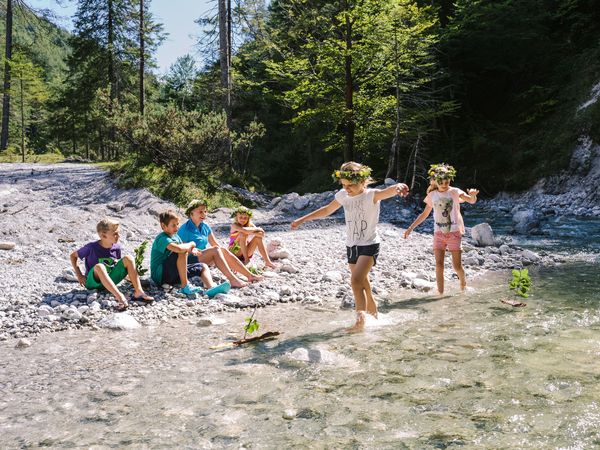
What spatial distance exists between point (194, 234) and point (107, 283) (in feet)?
5.56

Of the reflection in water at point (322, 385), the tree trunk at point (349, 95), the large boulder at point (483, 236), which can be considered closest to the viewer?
the reflection in water at point (322, 385)

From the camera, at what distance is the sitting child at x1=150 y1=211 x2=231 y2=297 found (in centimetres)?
727

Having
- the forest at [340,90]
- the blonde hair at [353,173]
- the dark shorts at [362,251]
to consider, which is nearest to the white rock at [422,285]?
the dark shorts at [362,251]

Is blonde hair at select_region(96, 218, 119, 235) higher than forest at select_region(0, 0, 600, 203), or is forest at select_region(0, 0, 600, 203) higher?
forest at select_region(0, 0, 600, 203)

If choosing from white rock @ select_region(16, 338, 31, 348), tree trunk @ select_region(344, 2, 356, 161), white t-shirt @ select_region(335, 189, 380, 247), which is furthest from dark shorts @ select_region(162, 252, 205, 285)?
tree trunk @ select_region(344, 2, 356, 161)

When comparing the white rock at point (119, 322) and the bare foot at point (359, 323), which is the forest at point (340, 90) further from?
the bare foot at point (359, 323)

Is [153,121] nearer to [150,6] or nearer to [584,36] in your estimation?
[150,6]

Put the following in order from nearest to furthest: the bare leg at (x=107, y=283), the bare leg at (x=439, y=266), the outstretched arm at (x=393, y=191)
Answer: the outstretched arm at (x=393, y=191), the bare leg at (x=107, y=283), the bare leg at (x=439, y=266)

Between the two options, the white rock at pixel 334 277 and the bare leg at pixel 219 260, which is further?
the white rock at pixel 334 277

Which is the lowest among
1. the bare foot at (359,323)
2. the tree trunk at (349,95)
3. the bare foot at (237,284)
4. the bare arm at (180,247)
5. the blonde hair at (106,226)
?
the bare foot at (359,323)

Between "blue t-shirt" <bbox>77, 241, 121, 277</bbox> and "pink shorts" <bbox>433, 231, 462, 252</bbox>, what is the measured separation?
15.7ft

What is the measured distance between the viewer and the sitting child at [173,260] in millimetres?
7270

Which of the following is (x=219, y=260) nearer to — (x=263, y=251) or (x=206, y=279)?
(x=206, y=279)

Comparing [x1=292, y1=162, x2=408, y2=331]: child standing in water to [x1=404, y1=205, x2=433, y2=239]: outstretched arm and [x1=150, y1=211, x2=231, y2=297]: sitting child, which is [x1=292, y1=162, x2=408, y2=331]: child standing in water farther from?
[x1=150, y1=211, x2=231, y2=297]: sitting child
